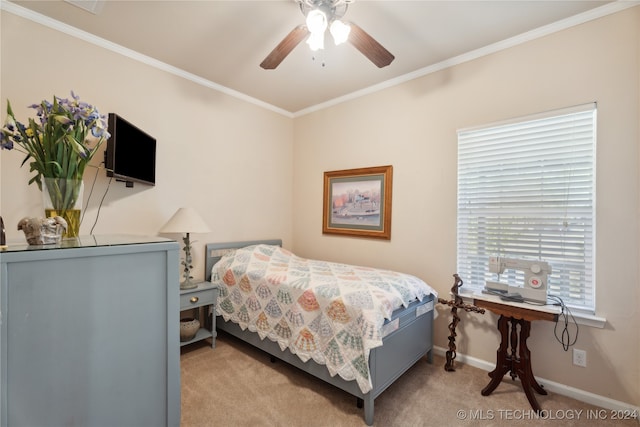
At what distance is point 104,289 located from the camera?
0.85 metres

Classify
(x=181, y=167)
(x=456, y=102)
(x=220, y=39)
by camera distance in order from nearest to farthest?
(x=220, y=39)
(x=456, y=102)
(x=181, y=167)

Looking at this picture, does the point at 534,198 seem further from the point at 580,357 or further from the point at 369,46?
the point at 369,46

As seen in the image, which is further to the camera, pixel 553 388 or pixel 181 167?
pixel 181 167

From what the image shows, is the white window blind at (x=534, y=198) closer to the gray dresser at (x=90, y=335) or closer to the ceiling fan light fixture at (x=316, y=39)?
the ceiling fan light fixture at (x=316, y=39)

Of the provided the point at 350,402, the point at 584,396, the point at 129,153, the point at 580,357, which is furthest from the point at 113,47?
the point at 584,396

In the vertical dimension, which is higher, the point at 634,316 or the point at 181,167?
the point at 181,167

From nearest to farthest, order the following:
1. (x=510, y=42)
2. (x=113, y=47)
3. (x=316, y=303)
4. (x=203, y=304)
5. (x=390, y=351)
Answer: (x=390, y=351)
(x=316, y=303)
(x=510, y=42)
(x=113, y=47)
(x=203, y=304)

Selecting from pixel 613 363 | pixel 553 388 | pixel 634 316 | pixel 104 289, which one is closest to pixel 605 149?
pixel 634 316

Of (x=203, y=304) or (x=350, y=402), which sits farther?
(x=203, y=304)

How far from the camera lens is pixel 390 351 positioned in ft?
6.25

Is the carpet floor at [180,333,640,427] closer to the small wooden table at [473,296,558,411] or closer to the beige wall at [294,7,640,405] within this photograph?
the small wooden table at [473,296,558,411]

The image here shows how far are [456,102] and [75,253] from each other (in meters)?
2.82

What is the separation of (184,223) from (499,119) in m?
2.81

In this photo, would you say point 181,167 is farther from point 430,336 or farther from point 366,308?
point 430,336
